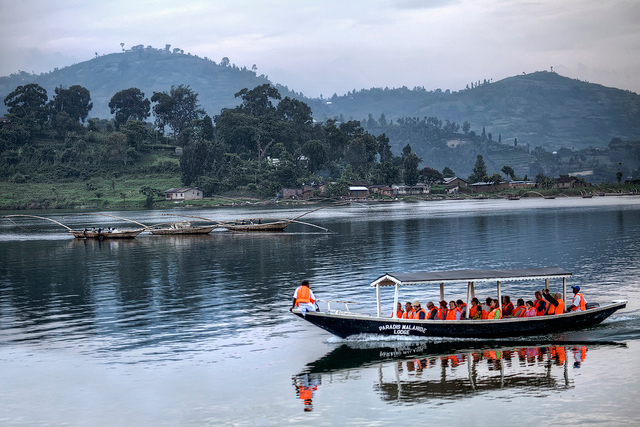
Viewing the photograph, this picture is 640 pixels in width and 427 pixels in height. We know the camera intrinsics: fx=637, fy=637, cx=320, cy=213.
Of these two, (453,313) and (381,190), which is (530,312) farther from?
(381,190)

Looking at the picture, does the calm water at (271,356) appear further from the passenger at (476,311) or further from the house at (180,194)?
the house at (180,194)

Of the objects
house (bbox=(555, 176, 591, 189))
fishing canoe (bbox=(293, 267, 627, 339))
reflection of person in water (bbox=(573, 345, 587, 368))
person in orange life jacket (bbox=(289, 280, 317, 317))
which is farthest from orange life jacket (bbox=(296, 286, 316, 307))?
house (bbox=(555, 176, 591, 189))

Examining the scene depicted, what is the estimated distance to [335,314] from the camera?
25.2 m

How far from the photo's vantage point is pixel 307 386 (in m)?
21.9

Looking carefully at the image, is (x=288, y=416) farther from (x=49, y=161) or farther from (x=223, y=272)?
(x=49, y=161)

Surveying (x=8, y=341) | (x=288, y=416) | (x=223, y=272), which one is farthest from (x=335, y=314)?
(x=223, y=272)

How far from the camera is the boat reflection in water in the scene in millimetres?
20891

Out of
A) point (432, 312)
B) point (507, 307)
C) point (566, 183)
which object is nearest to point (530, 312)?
point (507, 307)

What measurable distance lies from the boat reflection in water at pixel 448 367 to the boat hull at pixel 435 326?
539 mm

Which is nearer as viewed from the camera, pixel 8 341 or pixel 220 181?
pixel 8 341

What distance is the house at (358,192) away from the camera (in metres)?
170

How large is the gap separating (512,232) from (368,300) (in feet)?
138

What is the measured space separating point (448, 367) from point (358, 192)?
149 m

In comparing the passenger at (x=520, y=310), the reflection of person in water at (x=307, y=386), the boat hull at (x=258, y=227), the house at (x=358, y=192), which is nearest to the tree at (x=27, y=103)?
the house at (x=358, y=192)
